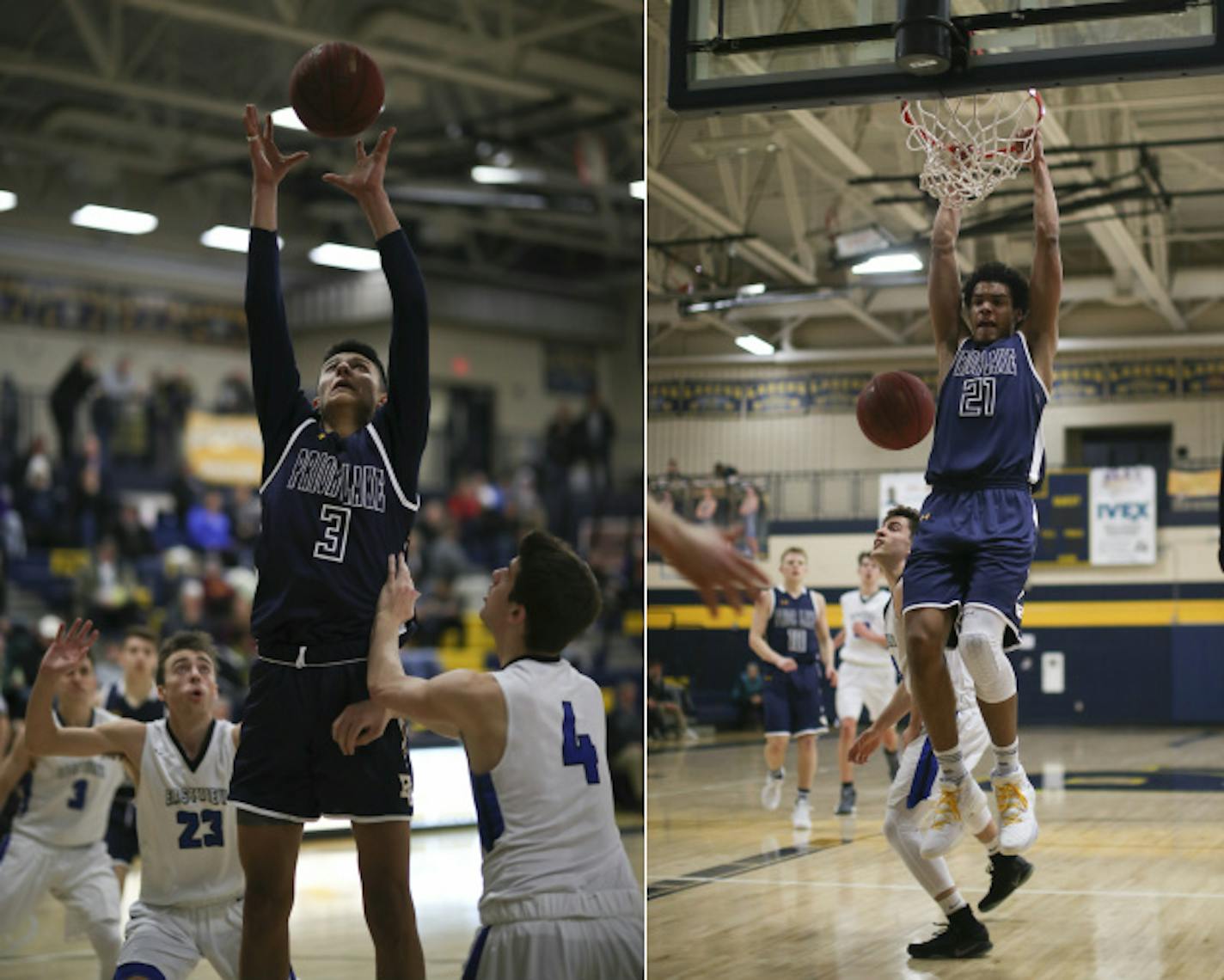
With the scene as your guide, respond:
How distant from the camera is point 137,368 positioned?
22.6m

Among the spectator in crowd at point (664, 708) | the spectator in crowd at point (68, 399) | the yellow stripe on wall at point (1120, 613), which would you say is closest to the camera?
the spectator in crowd at point (664, 708)

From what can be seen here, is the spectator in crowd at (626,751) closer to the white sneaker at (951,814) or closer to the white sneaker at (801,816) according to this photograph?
the white sneaker at (801,816)

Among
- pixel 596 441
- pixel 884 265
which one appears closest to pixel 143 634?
pixel 884 265

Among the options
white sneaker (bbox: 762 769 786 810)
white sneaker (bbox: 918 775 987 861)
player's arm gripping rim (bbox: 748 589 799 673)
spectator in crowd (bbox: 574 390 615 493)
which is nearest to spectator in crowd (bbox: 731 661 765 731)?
player's arm gripping rim (bbox: 748 589 799 673)

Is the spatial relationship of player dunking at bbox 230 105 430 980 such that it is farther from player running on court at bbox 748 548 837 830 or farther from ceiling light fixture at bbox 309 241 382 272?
ceiling light fixture at bbox 309 241 382 272

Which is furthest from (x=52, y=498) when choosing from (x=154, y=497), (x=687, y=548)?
(x=687, y=548)

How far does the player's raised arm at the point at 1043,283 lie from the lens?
461cm

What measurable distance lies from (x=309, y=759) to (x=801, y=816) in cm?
426

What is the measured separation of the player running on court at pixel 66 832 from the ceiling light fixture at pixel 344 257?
17.0 m

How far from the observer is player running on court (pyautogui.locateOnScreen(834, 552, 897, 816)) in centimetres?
867

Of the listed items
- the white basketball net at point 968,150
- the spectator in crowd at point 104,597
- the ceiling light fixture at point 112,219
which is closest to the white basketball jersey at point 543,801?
the white basketball net at point 968,150

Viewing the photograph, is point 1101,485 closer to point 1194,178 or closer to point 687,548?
point 1194,178

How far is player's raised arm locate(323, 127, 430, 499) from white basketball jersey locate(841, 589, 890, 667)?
165 inches

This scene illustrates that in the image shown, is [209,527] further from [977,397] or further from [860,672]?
[977,397]
